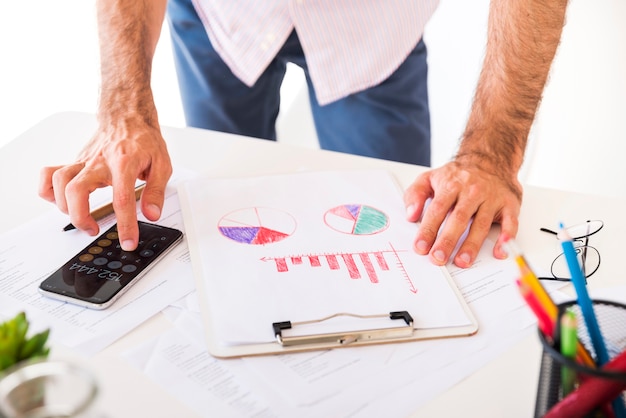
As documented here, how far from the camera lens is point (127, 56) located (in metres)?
1.03

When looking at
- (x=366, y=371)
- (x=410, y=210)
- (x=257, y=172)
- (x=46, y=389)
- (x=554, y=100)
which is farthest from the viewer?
(x=554, y=100)

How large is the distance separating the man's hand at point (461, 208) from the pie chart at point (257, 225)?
0.49 ft

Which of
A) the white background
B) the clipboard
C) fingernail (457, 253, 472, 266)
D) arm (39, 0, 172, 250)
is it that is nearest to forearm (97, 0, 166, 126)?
arm (39, 0, 172, 250)

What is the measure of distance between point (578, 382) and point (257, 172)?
57 centimetres

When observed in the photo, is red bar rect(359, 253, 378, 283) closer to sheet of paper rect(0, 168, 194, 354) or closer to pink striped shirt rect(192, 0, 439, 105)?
sheet of paper rect(0, 168, 194, 354)

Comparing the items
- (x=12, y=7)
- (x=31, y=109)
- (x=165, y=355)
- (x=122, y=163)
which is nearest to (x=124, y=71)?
(x=122, y=163)

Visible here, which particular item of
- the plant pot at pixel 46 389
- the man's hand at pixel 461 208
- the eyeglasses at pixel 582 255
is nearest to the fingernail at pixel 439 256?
the man's hand at pixel 461 208

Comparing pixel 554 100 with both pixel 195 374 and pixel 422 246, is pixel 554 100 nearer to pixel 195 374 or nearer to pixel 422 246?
pixel 422 246

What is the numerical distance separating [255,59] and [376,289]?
0.64m

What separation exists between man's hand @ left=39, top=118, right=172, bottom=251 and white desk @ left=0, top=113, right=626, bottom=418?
59 mm

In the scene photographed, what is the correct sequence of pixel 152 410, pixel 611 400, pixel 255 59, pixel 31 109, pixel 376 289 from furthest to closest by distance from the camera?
pixel 31 109, pixel 255 59, pixel 376 289, pixel 152 410, pixel 611 400

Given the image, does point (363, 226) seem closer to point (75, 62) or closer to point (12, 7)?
point (75, 62)

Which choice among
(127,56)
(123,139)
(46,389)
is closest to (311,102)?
(127,56)

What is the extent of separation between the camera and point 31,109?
225 cm
